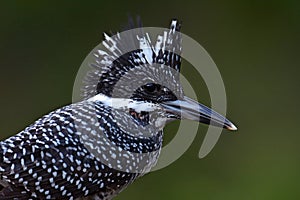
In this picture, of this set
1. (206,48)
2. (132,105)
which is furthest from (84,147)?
(206,48)

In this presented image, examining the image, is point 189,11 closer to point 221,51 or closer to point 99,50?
point 221,51

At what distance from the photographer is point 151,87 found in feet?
16.3

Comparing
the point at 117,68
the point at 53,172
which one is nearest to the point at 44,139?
the point at 53,172

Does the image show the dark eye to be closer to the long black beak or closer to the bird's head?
the bird's head

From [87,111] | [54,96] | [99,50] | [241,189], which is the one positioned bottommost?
[241,189]

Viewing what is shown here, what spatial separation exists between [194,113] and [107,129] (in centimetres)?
56

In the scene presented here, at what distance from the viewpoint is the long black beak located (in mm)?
4945

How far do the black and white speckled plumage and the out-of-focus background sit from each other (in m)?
3.47

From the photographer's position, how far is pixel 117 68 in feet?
16.5

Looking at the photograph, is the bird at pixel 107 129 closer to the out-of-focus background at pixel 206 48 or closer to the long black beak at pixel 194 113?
the long black beak at pixel 194 113

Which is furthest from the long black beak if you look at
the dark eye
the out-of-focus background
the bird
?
the out-of-focus background

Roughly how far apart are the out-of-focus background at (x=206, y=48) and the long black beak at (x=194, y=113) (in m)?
3.44

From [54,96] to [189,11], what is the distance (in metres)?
1.78

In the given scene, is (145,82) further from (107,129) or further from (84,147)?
(84,147)
